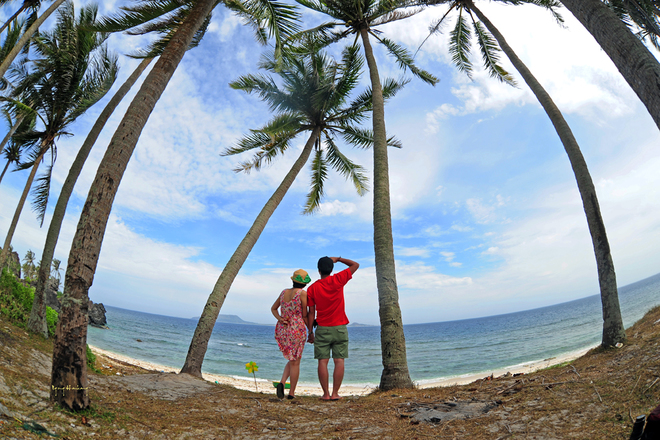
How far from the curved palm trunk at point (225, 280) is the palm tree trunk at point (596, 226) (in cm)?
691

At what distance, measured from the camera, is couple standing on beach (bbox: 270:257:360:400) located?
15.9ft

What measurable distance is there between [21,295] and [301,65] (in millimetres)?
10887

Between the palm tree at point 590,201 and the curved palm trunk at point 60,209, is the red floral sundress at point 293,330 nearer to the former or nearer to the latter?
the palm tree at point 590,201

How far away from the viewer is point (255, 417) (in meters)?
4.20

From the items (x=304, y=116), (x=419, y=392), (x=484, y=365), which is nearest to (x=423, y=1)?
(x=304, y=116)

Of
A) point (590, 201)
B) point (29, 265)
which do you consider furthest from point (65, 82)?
point (29, 265)

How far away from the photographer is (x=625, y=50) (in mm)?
3611

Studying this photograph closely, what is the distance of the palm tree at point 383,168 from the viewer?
6.10m

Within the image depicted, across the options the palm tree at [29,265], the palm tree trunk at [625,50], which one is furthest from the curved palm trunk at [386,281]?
the palm tree at [29,265]

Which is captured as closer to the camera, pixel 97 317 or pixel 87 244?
pixel 87 244

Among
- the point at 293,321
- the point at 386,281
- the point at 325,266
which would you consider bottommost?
the point at 293,321

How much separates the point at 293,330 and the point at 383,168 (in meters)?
4.50

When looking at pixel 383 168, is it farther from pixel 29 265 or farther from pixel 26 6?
pixel 29 265

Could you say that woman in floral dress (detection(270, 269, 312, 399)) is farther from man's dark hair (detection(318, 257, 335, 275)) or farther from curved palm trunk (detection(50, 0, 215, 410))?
→ curved palm trunk (detection(50, 0, 215, 410))
